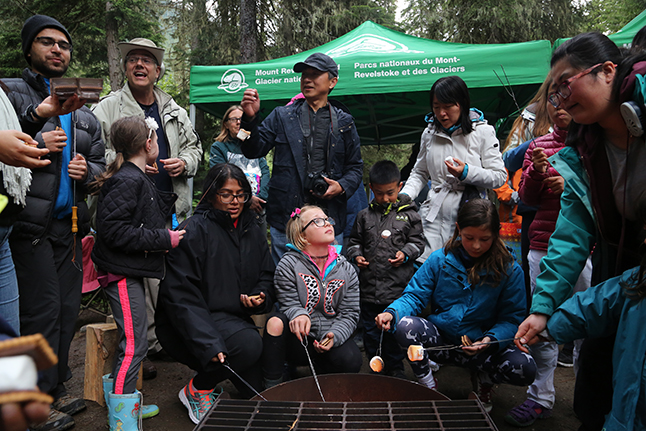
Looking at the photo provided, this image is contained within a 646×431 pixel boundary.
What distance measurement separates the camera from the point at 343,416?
5.60 feet

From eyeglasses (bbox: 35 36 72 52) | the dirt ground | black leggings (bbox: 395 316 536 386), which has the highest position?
eyeglasses (bbox: 35 36 72 52)

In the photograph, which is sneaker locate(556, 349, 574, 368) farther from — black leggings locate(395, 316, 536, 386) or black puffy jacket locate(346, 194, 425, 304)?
black puffy jacket locate(346, 194, 425, 304)

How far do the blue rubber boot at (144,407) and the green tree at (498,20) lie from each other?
33.7ft

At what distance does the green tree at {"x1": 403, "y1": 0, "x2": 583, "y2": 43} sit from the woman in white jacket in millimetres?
8078

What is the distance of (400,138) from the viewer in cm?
882

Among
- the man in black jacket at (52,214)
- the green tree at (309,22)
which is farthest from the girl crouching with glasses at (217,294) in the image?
the green tree at (309,22)

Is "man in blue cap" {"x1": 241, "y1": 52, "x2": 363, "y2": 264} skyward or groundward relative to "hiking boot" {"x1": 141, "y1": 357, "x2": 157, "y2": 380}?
skyward

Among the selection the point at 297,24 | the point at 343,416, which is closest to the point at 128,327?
the point at 343,416

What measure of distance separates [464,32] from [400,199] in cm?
874

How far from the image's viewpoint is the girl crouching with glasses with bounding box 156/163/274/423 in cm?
261

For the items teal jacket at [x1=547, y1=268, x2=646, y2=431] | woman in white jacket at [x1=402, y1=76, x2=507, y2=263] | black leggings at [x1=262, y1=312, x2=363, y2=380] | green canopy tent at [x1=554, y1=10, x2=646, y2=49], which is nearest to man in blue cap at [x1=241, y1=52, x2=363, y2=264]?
woman in white jacket at [x1=402, y1=76, x2=507, y2=263]

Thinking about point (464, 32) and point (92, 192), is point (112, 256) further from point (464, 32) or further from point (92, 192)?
point (464, 32)

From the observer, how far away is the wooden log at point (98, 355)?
113 inches

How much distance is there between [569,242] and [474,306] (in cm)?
90
